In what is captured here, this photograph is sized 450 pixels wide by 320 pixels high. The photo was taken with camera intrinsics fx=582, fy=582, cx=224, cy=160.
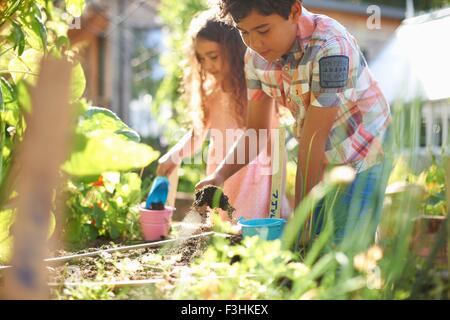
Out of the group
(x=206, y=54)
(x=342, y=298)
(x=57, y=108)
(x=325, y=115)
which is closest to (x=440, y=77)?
(x=206, y=54)

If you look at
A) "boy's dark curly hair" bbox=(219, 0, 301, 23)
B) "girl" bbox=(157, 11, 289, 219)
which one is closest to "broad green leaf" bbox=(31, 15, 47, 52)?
"boy's dark curly hair" bbox=(219, 0, 301, 23)

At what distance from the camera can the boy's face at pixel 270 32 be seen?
5.97ft

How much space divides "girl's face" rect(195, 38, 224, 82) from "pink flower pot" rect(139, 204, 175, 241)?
32.9 inches

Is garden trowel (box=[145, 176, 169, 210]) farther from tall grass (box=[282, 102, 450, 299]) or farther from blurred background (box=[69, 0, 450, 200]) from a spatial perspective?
tall grass (box=[282, 102, 450, 299])

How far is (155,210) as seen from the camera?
7.93ft

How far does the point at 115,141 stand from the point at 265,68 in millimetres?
1273

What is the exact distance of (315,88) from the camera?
1.88 meters

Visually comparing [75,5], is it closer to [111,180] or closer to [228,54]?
[111,180]

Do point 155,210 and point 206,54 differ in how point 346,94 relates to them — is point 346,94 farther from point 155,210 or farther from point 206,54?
point 206,54

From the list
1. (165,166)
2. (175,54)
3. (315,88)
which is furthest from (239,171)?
(175,54)

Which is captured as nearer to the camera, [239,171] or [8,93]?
[8,93]

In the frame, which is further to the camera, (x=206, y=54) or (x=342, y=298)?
(x=206, y=54)

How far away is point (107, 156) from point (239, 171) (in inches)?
78.0

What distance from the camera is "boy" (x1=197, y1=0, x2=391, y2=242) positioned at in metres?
1.81
